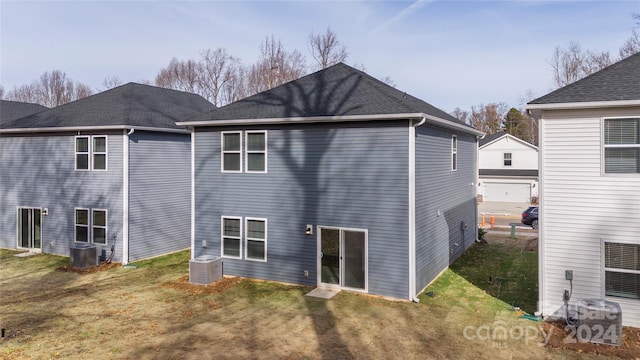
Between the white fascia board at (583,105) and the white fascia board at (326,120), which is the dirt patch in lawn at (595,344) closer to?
the white fascia board at (583,105)

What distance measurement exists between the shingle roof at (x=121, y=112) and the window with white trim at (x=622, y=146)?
15.1 meters

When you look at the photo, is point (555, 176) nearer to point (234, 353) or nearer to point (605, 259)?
point (605, 259)

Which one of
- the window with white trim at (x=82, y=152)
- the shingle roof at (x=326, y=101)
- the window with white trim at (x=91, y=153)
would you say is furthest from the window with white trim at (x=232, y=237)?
the window with white trim at (x=82, y=152)

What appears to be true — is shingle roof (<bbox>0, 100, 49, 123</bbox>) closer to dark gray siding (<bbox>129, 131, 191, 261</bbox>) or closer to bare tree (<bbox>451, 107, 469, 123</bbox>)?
dark gray siding (<bbox>129, 131, 191, 261</bbox>)

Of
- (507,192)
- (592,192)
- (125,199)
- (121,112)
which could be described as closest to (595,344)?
(592,192)

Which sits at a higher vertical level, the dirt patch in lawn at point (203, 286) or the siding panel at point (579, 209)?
the siding panel at point (579, 209)

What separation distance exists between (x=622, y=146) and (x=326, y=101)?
770 cm

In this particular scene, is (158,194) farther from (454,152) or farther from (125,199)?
(454,152)

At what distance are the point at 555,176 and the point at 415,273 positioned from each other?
4291 millimetres

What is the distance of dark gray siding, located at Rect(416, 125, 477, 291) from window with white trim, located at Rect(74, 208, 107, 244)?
12.4 m

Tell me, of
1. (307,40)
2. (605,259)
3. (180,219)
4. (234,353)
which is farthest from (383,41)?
(234,353)

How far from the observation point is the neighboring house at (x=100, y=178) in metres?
15.9

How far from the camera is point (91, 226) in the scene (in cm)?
1647

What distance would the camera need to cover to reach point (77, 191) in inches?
663
